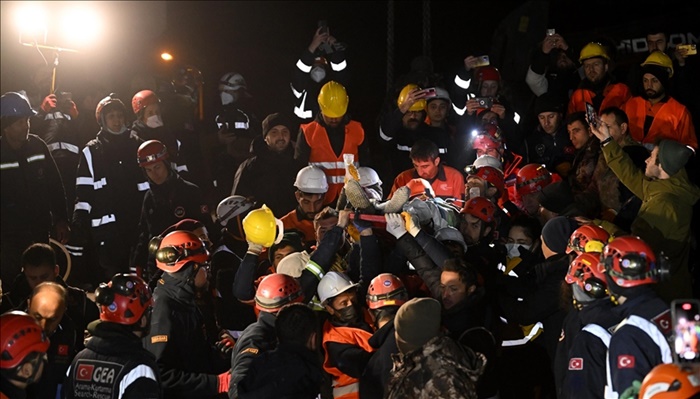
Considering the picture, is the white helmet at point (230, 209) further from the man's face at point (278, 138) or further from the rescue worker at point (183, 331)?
the rescue worker at point (183, 331)

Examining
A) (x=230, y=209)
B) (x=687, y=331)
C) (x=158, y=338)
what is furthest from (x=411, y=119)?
(x=687, y=331)

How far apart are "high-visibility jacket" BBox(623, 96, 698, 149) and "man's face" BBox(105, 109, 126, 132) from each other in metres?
6.11

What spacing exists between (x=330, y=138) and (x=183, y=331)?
14.7 ft

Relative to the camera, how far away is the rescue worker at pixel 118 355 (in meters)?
6.41

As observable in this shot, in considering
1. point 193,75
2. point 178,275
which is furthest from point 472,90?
point 178,275

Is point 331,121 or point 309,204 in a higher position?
point 331,121

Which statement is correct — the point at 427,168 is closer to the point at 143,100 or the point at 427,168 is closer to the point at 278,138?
the point at 278,138

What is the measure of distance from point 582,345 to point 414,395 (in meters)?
1.30

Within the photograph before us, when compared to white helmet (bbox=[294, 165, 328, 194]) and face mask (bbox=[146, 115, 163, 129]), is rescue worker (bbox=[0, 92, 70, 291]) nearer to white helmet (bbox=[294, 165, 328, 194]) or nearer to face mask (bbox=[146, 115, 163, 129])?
face mask (bbox=[146, 115, 163, 129])

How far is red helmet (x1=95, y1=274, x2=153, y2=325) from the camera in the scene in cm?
675

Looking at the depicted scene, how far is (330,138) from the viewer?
460 inches

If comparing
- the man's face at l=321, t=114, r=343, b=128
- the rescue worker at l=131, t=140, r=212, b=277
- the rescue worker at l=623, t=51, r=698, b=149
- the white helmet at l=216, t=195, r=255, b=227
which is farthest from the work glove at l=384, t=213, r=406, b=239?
the rescue worker at l=623, t=51, r=698, b=149

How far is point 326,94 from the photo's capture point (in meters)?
11.7

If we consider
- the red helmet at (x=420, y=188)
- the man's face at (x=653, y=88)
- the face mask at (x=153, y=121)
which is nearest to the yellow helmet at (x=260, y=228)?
the red helmet at (x=420, y=188)
